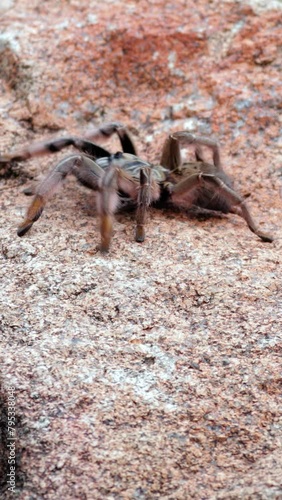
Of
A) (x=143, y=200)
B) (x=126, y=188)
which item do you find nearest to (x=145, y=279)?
(x=143, y=200)

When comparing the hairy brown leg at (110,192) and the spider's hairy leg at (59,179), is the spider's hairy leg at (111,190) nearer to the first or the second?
the hairy brown leg at (110,192)

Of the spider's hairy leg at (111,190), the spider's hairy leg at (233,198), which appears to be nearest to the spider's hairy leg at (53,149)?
the spider's hairy leg at (111,190)

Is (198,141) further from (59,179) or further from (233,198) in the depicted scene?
(59,179)

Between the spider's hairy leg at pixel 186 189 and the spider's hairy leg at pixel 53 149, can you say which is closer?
the spider's hairy leg at pixel 186 189

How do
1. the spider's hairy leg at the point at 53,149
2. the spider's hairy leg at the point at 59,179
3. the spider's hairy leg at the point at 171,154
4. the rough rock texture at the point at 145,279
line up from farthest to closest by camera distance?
1. the spider's hairy leg at the point at 171,154
2. the spider's hairy leg at the point at 53,149
3. the spider's hairy leg at the point at 59,179
4. the rough rock texture at the point at 145,279

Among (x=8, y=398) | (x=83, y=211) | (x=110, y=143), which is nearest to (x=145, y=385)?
(x=8, y=398)

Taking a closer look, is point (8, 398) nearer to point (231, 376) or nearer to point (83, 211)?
point (231, 376)
